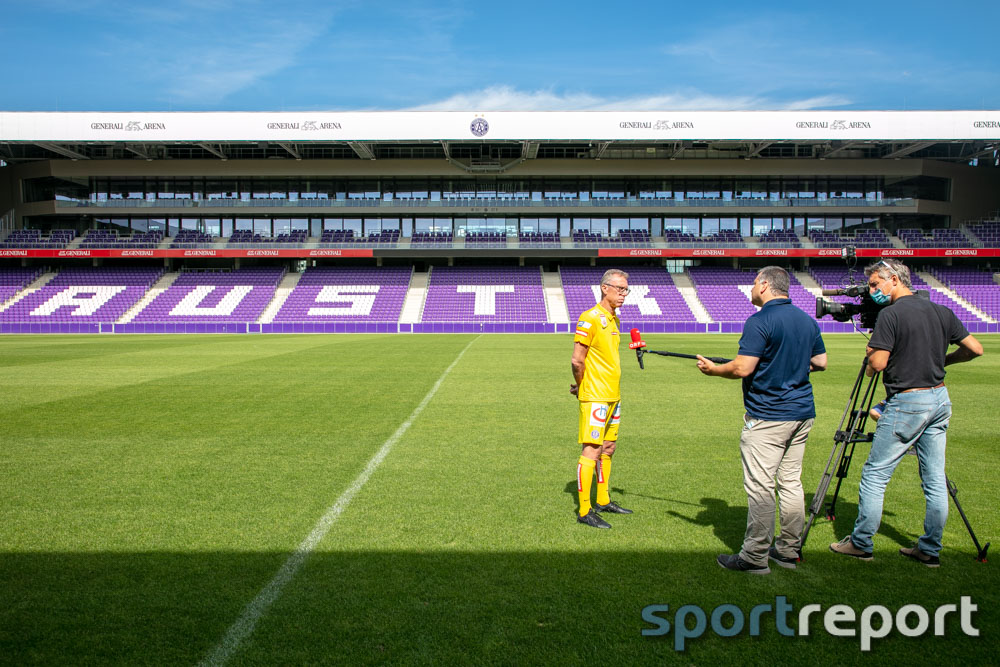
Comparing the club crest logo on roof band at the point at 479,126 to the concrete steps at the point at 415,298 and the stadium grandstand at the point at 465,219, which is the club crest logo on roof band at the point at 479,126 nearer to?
the stadium grandstand at the point at 465,219

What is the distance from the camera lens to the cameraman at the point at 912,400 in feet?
14.5

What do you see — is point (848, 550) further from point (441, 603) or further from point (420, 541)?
point (420, 541)

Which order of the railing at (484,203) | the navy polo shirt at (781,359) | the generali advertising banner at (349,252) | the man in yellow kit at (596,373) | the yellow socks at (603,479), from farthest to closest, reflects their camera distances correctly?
the railing at (484,203)
the generali advertising banner at (349,252)
the yellow socks at (603,479)
the man in yellow kit at (596,373)
the navy polo shirt at (781,359)

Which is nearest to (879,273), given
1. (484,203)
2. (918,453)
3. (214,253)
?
(918,453)

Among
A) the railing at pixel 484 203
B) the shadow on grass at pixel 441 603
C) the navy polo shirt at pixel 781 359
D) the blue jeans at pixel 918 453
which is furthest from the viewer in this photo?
the railing at pixel 484 203

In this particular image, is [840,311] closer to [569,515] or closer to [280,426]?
Answer: [569,515]

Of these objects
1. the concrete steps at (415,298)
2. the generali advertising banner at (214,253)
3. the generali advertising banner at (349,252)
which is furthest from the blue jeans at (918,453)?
the generali advertising banner at (214,253)

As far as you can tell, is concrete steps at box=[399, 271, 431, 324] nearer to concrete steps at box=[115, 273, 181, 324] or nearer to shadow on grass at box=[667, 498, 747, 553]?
concrete steps at box=[115, 273, 181, 324]

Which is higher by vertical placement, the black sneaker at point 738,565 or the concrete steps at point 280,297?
the concrete steps at point 280,297

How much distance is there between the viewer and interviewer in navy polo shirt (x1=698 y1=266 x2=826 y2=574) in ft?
14.2

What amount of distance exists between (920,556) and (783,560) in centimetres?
107

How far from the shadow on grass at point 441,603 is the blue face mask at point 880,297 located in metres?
1.96

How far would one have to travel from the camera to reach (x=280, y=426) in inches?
375

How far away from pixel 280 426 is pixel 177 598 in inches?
224
